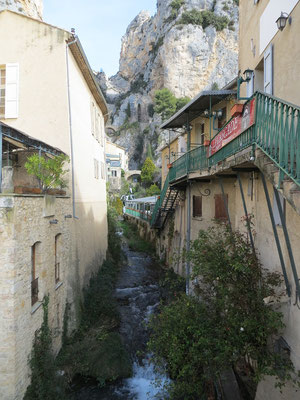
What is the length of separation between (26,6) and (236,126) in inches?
807

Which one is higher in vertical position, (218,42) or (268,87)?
(218,42)

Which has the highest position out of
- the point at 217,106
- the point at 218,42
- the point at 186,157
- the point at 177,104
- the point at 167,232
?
the point at 218,42

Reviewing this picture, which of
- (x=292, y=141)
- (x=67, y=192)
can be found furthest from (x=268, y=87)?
(x=67, y=192)

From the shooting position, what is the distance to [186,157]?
12336mm

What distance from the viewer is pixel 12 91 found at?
35.8 feet

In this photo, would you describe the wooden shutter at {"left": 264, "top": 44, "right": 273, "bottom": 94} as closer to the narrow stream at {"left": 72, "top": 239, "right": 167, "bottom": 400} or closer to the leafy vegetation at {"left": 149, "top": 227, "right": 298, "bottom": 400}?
the leafy vegetation at {"left": 149, "top": 227, "right": 298, "bottom": 400}

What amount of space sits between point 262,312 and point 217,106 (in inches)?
370

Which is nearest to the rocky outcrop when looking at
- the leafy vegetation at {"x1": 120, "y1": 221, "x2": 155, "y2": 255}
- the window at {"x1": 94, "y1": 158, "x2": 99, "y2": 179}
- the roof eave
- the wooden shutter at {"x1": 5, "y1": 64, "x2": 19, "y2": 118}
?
the roof eave

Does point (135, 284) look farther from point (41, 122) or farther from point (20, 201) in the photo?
point (20, 201)

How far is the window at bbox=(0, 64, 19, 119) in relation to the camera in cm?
1084

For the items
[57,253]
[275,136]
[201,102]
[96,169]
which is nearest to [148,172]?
[96,169]

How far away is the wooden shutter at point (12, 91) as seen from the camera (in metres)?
10.8

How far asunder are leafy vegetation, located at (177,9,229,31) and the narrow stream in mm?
51277

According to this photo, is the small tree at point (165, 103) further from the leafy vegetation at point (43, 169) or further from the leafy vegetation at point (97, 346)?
the leafy vegetation at point (43, 169)
